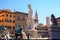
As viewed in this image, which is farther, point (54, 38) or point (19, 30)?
point (19, 30)

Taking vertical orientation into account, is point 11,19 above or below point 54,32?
→ above

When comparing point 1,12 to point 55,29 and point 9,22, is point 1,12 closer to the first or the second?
point 9,22

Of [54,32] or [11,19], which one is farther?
[11,19]

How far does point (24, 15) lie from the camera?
51.0 m

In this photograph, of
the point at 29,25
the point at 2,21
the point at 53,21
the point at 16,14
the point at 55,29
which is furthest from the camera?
the point at 16,14

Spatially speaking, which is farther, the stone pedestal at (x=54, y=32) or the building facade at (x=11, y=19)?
the building facade at (x=11, y=19)

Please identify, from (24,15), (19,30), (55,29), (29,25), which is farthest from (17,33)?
(24,15)

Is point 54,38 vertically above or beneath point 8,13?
beneath

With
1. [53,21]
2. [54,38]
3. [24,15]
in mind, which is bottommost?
[54,38]

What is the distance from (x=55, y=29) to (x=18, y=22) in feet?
106

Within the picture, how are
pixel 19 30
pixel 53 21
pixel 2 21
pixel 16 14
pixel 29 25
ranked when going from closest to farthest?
1. pixel 53 21
2. pixel 19 30
3. pixel 29 25
4. pixel 2 21
5. pixel 16 14

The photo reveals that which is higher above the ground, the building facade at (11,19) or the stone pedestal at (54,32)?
the building facade at (11,19)

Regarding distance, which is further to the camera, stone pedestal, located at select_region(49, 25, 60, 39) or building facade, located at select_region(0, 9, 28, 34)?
building facade, located at select_region(0, 9, 28, 34)

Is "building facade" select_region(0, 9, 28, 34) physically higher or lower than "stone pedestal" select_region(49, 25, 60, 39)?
higher
